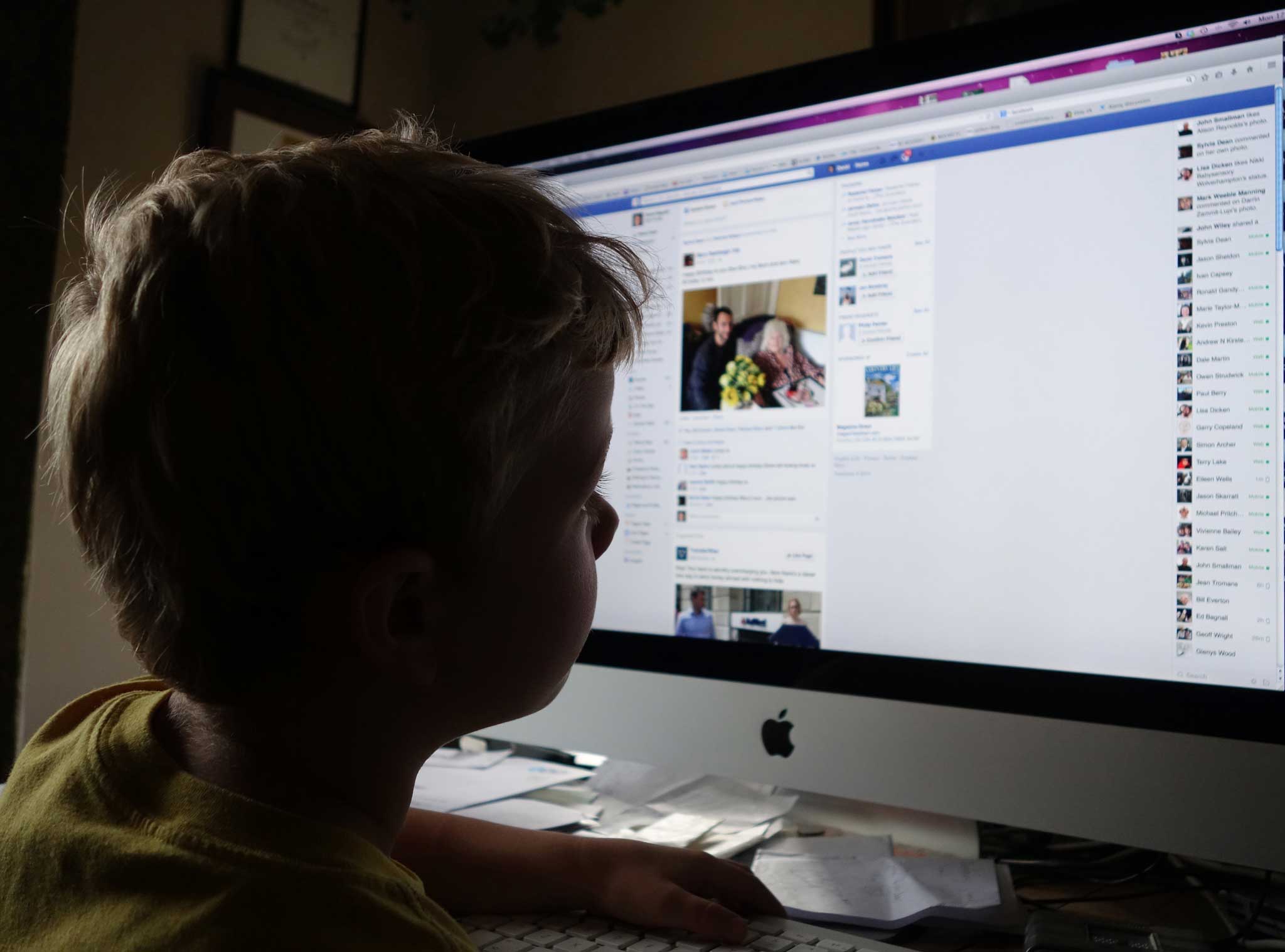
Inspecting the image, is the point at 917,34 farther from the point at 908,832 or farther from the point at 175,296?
the point at 175,296

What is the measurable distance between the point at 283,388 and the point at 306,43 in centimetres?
140

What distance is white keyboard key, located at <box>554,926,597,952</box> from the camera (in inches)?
18.9

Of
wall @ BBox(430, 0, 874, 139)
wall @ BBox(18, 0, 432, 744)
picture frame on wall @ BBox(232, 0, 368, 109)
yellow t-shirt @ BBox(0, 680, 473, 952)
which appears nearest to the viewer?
yellow t-shirt @ BBox(0, 680, 473, 952)

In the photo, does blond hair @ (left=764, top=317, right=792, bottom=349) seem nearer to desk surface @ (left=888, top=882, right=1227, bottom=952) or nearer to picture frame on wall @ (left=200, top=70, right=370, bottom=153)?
desk surface @ (left=888, top=882, right=1227, bottom=952)

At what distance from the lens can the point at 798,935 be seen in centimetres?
49

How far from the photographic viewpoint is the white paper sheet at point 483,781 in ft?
2.55

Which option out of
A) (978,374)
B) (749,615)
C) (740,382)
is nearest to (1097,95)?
(978,374)

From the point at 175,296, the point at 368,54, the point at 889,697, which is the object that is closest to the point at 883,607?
the point at 889,697

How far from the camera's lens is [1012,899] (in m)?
0.58

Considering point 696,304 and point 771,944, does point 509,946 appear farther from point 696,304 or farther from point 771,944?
point 696,304

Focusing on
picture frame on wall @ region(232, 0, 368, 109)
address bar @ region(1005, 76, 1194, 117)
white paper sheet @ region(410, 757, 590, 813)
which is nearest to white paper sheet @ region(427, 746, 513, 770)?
Answer: white paper sheet @ region(410, 757, 590, 813)

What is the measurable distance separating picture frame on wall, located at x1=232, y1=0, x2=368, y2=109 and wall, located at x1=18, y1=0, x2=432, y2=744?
0.03 m

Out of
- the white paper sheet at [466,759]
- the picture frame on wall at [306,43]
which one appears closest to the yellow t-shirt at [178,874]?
the white paper sheet at [466,759]

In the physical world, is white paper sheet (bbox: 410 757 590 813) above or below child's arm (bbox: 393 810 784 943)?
below
